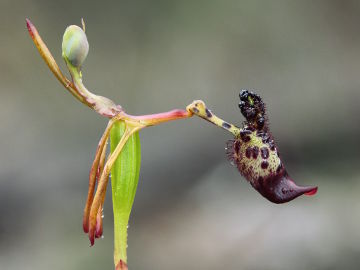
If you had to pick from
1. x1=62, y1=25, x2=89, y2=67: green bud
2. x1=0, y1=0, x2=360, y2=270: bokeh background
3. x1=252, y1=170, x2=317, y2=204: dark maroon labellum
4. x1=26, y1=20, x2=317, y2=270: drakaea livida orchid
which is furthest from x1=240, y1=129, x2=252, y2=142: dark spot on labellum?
x1=0, y1=0, x2=360, y2=270: bokeh background

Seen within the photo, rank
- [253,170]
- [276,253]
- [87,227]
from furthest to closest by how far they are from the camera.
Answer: [276,253], [87,227], [253,170]

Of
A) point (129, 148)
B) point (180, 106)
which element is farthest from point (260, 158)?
point (180, 106)

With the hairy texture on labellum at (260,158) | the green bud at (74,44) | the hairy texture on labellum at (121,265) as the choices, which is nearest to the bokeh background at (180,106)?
the hairy texture on labellum at (121,265)

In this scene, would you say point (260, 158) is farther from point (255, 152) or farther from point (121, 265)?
point (121, 265)

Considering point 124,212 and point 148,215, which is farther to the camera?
point 148,215

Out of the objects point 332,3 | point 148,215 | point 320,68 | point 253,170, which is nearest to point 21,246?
point 148,215

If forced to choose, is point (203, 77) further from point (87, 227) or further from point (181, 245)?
point (87, 227)

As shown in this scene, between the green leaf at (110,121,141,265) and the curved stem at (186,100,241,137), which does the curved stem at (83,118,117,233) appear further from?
the curved stem at (186,100,241,137)
